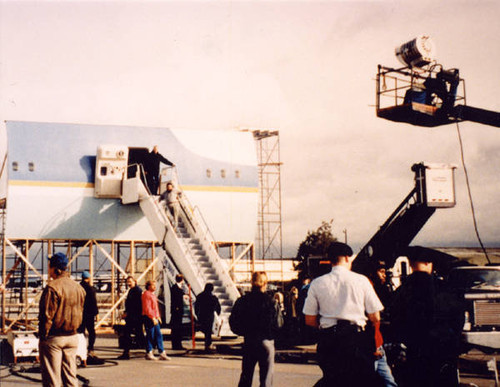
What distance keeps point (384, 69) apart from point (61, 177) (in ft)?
43.7

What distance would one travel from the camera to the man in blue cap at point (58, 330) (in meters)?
8.38

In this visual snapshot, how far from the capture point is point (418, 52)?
20141 millimetres

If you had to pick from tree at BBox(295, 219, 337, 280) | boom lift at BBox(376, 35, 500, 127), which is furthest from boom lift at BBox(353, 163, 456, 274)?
tree at BBox(295, 219, 337, 280)

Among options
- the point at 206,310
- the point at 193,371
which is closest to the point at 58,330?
the point at 193,371

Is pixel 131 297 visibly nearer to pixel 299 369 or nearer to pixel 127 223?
pixel 299 369

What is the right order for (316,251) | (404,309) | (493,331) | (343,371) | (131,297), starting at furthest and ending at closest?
1. (316,251)
2. (131,297)
3. (493,331)
4. (404,309)
5. (343,371)

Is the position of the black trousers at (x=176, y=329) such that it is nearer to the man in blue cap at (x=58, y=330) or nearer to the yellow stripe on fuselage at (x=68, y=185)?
the man in blue cap at (x=58, y=330)

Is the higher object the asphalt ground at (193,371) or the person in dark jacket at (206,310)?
the person in dark jacket at (206,310)

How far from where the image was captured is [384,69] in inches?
821

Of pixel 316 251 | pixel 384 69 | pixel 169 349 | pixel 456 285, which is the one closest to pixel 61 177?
pixel 169 349

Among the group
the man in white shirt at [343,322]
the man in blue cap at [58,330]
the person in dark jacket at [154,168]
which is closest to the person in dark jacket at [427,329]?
the man in white shirt at [343,322]

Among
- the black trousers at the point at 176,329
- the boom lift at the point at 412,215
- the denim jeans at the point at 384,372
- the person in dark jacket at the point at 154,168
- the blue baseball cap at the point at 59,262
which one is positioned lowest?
the black trousers at the point at 176,329

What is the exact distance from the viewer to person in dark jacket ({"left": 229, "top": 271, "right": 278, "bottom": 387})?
29.2ft

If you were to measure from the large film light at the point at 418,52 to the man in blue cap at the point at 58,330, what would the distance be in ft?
46.7
